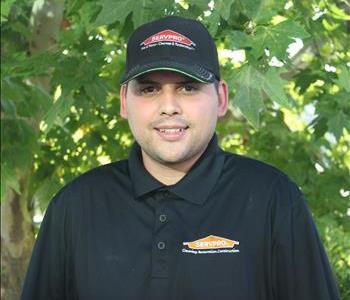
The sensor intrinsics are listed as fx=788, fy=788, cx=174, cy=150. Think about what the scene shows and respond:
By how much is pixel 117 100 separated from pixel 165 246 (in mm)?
3374

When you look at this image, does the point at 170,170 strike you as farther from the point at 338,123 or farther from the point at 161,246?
the point at 338,123

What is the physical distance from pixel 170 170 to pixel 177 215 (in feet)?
0.53

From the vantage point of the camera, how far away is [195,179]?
2.41m

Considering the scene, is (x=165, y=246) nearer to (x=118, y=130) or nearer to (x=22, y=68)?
(x=22, y=68)

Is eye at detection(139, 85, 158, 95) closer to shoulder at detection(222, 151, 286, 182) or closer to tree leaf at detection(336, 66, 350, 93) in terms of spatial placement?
shoulder at detection(222, 151, 286, 182)

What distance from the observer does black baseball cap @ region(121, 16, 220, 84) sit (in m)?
2.37

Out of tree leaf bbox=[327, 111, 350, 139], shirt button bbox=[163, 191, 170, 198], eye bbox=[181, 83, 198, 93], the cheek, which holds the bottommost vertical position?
shirt button bbox=[163, 191, 170, 198]

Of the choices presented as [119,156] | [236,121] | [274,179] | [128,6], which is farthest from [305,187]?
[274,179]

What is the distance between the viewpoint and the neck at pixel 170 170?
245 centimetres

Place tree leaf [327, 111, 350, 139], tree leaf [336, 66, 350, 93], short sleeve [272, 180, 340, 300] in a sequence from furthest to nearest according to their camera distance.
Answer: tree leaf [327, 111, 350, 139] → tree leaf [336, 66, 350, 93] → short sleeve [272, 180, 340, 300]

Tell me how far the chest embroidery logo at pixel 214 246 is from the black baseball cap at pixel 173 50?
0.48 m

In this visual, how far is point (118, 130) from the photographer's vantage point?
18.3 feet

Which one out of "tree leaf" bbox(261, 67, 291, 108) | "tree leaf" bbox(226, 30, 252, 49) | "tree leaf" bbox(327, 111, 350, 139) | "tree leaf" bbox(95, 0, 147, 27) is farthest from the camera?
"tree leaf" bbox(327, 111, 350, 139)

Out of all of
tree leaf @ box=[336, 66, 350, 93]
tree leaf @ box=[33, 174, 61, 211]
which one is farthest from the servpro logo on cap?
tree leaf @ box=[33, 174, 61, 211]
